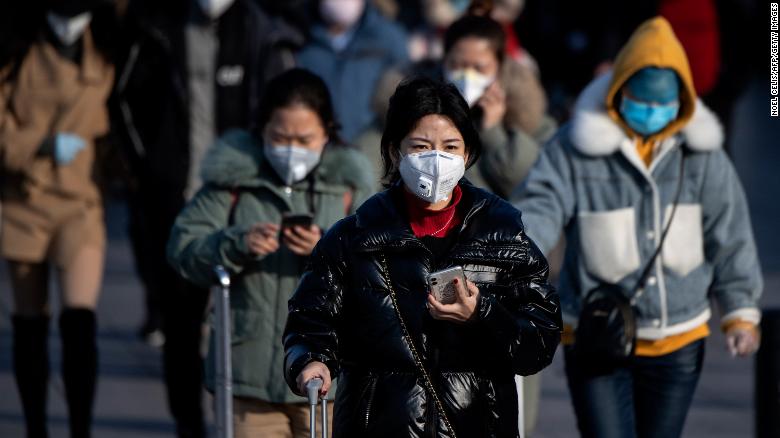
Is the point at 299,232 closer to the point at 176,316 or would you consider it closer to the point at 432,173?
the point at 432,173

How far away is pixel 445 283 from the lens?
414 cm

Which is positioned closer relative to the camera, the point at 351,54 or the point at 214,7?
the point at 214,7

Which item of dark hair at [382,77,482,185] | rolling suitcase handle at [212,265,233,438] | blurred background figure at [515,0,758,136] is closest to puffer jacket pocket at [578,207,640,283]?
rolling suitcase handle at [212,265,233,438]

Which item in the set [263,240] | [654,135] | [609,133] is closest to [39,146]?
[263,240]

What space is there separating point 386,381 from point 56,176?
11.1ft

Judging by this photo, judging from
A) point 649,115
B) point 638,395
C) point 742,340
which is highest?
point 649,115

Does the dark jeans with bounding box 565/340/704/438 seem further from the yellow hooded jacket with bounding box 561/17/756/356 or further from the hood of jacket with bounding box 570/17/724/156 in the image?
the hood of jacket with bounding box 570/17/724/156

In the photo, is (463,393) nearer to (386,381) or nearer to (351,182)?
(386,381)

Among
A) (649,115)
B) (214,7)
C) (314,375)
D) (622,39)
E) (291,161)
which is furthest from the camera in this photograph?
(622,39)

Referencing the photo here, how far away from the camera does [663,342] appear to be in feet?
18.8

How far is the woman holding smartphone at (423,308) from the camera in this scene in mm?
4293

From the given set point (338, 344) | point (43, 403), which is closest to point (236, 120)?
point (43, 403)

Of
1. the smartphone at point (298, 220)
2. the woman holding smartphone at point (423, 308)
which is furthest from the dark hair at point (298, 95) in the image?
the woman holding smartphone at point (423, 308)

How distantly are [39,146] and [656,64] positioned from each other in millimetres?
2732
